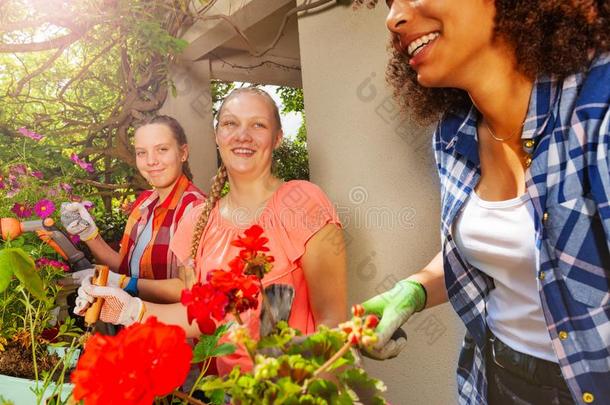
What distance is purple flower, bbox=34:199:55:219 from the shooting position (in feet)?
3.48

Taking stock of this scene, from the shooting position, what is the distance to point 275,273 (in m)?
0.88

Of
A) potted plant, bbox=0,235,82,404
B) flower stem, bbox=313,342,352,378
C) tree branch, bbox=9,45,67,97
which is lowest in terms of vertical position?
potted plant, bbox=0,235,82,404

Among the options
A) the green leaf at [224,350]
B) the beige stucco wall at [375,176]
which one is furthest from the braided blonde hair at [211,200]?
the green leaf at [224,350]

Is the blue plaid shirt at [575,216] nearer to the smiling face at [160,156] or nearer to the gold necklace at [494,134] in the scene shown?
the gold necklace at [494,134]

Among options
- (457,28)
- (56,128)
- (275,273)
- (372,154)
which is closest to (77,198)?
(56,128)

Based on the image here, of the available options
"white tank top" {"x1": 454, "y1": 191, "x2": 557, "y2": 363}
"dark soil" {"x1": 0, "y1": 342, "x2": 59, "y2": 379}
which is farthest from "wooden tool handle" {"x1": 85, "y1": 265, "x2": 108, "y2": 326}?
"white tank top" {"x1": 454, "y1": 191, "x2": 557, "y2": 363}

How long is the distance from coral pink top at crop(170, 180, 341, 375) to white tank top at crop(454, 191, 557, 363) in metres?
0.31

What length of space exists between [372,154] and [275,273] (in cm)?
35

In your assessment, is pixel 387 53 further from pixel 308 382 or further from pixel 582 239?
pixel 308 382

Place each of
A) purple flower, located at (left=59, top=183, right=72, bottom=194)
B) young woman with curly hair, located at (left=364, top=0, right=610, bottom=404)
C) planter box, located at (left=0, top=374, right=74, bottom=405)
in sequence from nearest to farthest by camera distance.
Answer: young woman with curly hair, located at (left=364, top=0, right=610, bottom=404), planter box, located at (left=0, top=374, right=74, bottom=405), purple flower, located at (left=59, top=183, right=72, bottom=194)

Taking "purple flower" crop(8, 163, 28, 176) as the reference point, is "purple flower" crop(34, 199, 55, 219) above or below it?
below

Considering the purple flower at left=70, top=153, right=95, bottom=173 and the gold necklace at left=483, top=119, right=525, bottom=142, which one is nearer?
the gold necklace at left=483, top=119, right=525, bottom=142

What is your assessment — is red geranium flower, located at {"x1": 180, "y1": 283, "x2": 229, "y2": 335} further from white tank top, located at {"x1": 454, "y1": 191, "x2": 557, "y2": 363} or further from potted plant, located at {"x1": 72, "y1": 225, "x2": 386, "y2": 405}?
white tank top, located at {"x1": 454, "y1": 191, "x2": 557, "y2": 363}

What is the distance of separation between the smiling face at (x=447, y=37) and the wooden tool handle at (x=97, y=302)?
749 mm
